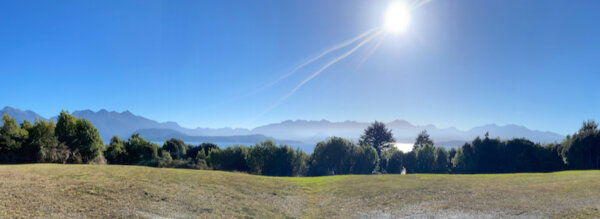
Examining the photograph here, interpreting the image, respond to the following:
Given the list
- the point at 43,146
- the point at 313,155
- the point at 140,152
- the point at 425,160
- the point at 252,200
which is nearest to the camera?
the point at 252,200

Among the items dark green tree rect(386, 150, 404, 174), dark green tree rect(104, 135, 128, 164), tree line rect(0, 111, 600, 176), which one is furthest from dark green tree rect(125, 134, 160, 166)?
dark green tree rect(386, 150, 404, 174)

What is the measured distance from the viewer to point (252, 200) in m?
20.6

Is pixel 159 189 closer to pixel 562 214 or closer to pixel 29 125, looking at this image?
pixel 562 214

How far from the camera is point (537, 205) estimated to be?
1623 centimetres

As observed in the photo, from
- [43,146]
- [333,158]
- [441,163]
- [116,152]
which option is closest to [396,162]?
[441,163]

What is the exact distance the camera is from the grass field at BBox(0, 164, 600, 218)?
13.5 metres

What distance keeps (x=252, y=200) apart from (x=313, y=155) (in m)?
61.2

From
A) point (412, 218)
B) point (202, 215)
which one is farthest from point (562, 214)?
point (202, 215)

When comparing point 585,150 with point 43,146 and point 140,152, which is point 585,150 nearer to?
point 43,146

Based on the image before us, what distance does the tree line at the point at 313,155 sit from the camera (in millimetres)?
38844

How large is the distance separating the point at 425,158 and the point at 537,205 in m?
64.2

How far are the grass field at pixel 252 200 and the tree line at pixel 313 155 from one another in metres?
23.1

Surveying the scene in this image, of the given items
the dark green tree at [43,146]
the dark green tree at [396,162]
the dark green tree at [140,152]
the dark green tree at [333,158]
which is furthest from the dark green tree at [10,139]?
the dark green tree at [396,162]

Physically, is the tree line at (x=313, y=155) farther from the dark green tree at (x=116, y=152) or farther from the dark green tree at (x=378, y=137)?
the dark green tree at (x=378, y=137)
